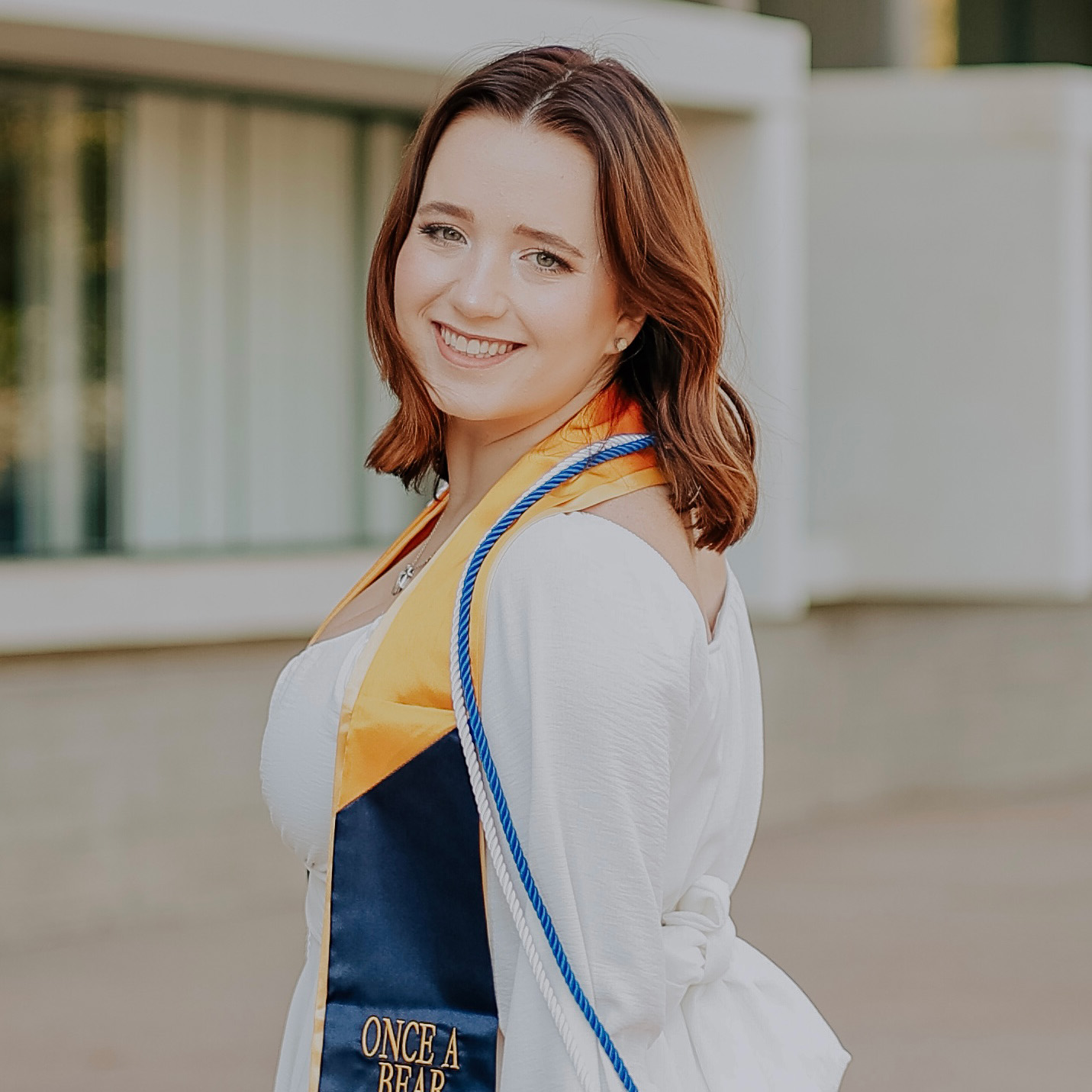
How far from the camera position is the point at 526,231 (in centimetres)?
180

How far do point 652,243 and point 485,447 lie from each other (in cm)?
33

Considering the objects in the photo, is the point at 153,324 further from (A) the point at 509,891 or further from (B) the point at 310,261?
(A) the point at 509,891

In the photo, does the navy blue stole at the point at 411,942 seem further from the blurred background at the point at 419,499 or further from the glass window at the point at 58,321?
the glass window at the point at 58,321

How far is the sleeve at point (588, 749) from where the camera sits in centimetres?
163

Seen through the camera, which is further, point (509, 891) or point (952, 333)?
point (952, 333)

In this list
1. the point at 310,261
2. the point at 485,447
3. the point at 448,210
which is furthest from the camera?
the point at 310,261

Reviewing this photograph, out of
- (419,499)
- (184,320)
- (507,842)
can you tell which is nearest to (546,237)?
(507,842)

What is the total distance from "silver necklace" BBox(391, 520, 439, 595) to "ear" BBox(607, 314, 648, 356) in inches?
12.3

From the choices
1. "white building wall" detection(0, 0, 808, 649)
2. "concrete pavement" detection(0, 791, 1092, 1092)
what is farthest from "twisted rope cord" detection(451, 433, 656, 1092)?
"white building wall" detection(0, 0, 808, 649)

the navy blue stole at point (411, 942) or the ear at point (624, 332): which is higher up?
the ear at point (624, 332)

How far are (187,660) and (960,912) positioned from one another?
3244 millimetres

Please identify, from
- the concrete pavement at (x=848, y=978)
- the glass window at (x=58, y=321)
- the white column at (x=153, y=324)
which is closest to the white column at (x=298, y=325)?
the white column at (x=153, y=324)

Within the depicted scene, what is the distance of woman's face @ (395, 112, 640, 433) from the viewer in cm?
180

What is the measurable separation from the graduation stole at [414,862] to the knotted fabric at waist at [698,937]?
0.68ft
